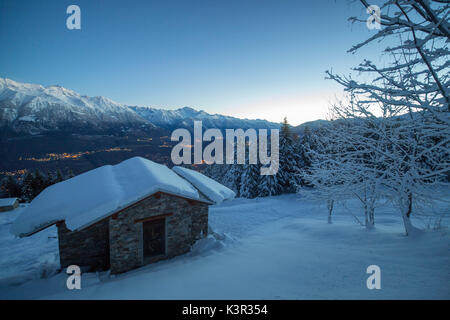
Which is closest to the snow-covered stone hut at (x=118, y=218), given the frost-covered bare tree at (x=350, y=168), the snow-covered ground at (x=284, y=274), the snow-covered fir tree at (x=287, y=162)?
the snow-covered ground at (x=284, y=274)

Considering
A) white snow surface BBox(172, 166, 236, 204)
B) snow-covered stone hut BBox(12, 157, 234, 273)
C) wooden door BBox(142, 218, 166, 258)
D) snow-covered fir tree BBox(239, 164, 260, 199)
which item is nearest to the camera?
snow-covered stone hut BBox(12, 157, 234, 273)

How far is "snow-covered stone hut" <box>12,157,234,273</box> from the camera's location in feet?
21.8

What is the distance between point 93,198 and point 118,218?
1279 mm

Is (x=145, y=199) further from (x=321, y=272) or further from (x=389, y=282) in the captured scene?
(x=389, y=282)

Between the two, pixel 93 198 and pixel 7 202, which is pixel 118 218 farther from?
pixel 7 202

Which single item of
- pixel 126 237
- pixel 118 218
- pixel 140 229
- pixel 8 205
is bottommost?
pixel 8 205

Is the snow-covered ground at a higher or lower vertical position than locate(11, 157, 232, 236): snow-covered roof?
lower

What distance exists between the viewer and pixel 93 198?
7027mm

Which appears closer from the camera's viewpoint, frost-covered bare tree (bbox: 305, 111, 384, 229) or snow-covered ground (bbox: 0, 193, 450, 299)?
snow-covered ground (bbox: 0, 193, 450, 299)

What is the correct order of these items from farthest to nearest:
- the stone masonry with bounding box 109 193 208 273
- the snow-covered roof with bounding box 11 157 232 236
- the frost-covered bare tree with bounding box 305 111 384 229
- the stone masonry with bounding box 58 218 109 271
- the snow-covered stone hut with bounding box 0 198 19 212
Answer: the snow-covered stone hut with bounding box 0 198 19 212, the stone masonry with bounding box 58 218 109 271, the stone masonry with bounding box 109 193 208 273, the snow-covered roof with bounding box 11 157 232 236, the frost-covered bare tree with bounding box 305 111 384 229

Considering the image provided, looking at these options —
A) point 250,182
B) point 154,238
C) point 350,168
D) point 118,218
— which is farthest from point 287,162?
point 118,218

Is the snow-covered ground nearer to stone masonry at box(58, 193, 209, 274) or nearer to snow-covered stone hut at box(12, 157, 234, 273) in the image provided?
stone masonry at box(58, 193, 209, 274)

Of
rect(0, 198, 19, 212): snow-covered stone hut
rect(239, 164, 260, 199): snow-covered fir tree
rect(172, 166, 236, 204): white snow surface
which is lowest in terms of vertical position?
rect(0, 198, 19, 212): snow-covered stone hut

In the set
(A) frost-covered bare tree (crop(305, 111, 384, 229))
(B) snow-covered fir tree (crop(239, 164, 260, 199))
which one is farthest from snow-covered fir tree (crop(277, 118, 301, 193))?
(A) frost-covered bare tree (crop(305, 111, 384, 229))
